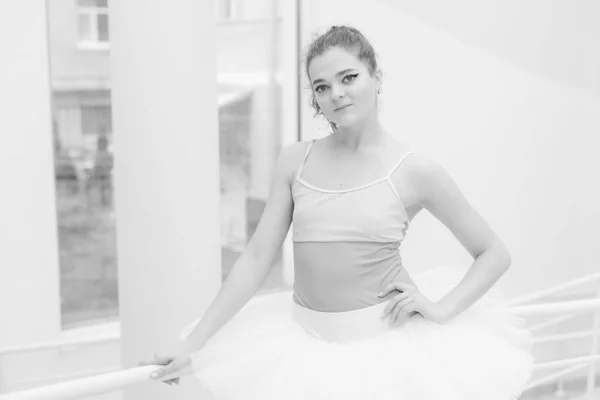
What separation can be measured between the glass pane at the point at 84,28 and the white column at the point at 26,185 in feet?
2.11

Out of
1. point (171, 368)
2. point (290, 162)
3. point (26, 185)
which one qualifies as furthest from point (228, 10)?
point (171, 368)

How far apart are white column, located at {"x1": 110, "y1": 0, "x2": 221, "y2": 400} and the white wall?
4.26ft

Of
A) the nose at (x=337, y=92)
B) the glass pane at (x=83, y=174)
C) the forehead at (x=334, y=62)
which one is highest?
the forehead at (x=334, y=62)

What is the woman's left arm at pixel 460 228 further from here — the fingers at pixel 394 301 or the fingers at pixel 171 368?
the fingers at pixel 171 368

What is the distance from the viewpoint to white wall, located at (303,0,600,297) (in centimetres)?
286

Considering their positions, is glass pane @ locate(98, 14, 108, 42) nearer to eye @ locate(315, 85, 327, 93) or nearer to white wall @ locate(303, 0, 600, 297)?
white wall @ locate(303, 0, 600, 297)

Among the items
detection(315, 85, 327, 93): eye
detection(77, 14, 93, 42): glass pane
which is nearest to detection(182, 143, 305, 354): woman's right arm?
detection(315, 85, 327, 93): eye

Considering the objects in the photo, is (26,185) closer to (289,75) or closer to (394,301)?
(289,75)

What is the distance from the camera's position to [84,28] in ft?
10.4

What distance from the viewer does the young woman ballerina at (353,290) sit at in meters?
1.02

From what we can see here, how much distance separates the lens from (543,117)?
3.03m

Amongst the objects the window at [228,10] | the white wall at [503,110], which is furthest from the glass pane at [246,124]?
the white wall at [503,110]

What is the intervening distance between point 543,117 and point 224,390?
2.40m

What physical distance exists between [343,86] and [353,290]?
1.03 ft
